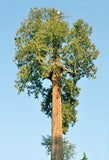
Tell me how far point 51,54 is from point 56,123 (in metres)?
4.73

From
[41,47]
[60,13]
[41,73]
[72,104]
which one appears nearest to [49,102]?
[72,104]

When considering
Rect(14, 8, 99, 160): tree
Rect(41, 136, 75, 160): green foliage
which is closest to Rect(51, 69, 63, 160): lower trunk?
Rect(14, 8, 99, 160): tree

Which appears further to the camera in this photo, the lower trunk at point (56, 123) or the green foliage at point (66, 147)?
the green foliage at point (66, 147)

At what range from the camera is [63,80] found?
20.2 metres

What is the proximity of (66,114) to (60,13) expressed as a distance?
7.66 metres

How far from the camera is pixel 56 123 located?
1788 centimetres

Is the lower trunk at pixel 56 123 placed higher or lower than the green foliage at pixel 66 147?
lower

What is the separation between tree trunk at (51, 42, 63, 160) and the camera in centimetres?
1694

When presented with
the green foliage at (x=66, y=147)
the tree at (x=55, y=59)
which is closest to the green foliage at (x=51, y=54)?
the tree at (x=55, y=59)

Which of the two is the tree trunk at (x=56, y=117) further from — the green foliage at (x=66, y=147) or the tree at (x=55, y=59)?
the green foliage at (x=66, y=147)

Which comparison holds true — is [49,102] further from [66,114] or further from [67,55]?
[67,55]

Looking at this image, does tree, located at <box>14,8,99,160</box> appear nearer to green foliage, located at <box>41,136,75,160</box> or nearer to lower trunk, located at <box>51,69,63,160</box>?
lower trunk, located at <box>51,69,63,160</box>

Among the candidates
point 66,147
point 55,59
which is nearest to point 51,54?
point 55,59

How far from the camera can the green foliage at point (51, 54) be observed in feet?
63.7
